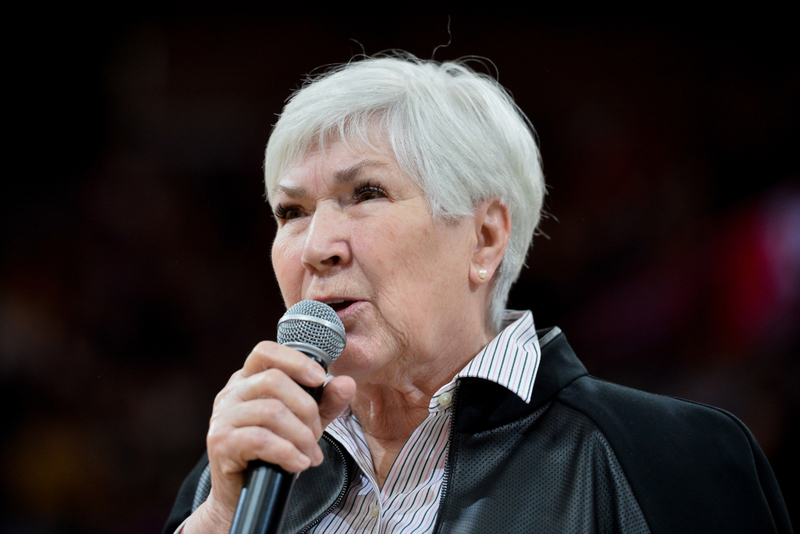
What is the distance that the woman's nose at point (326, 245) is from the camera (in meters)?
1.36

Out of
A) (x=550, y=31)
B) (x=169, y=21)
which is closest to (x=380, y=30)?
(x=550, y=31)

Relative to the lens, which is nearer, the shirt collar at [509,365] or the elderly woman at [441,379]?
the elderly woman at [441,379]

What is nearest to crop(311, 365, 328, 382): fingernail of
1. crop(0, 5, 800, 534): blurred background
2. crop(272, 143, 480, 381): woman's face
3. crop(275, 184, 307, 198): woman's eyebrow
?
crop(272, 143, 480, 381): woman's face

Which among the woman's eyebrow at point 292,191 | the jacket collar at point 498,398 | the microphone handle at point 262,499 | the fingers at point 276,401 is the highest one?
the woman's eyebrow at point 292,191

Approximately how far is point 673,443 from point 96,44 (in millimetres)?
3098

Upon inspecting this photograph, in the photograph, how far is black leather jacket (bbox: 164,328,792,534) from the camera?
124 cm

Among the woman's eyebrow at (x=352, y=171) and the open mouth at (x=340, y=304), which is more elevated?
the woman's eyebrow at (x=352, y=171)

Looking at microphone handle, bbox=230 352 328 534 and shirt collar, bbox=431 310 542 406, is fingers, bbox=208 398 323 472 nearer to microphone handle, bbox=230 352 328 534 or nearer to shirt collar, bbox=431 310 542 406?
microphone handle, bbox=230 352 328 534

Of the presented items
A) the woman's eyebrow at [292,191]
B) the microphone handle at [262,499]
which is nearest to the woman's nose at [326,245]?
the woman's eyebrow at [292,191]

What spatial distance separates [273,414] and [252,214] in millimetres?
2409

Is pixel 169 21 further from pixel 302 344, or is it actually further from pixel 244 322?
pixel 302 344

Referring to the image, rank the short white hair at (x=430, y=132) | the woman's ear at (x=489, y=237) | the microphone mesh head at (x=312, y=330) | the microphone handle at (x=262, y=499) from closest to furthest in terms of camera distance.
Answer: the microphone handle at (x=262, y=499), the microphone mesh head at (x=312, y=330), the short white hair at (x=430, y=132), the woman's ear at (x=489, y=237)

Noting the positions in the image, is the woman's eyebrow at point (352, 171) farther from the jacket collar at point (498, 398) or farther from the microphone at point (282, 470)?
the jacket collar at point (498, 398)

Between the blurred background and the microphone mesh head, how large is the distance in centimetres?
181
